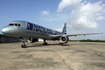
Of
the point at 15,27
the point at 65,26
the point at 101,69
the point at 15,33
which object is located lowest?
the point at 101,69

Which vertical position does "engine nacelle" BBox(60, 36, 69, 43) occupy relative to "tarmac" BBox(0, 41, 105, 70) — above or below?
above

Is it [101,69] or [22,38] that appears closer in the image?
[101,69]

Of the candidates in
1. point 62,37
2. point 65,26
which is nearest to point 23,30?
point 62,37

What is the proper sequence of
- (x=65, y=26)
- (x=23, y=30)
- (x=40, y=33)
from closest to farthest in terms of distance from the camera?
(x=23, y=30) < (x=40, y=33) < (x=65, y=26)

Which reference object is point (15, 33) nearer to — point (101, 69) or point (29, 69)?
point (29, 69)

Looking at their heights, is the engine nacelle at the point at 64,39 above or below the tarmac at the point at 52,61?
above

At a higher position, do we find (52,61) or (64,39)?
(64,39)

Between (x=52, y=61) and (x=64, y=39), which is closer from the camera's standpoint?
(x=52, y=61)

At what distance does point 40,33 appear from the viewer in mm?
14438

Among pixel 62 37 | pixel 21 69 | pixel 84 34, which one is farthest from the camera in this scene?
pixel 84 34

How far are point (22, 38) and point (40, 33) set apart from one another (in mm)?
3871

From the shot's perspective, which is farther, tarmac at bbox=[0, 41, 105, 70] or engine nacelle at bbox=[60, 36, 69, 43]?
engine nacelle at bbox=[60, 36, 69, 43]

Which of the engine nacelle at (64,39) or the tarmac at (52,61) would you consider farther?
the engine nacelle at (64,39)

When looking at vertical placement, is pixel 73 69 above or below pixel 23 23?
below
